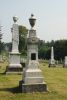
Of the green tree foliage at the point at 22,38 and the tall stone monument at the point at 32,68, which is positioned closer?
the tall stone monument at the point at 32,68

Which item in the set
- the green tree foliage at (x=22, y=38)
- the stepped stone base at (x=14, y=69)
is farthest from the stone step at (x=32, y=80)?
A: the green tree foliage at (x=22, y=38)

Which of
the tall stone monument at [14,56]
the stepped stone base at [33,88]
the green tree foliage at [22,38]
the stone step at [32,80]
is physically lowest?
the stepped stone base at [33,88]

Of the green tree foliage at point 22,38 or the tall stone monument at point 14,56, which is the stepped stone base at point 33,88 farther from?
the green tree foliage at point 22,38

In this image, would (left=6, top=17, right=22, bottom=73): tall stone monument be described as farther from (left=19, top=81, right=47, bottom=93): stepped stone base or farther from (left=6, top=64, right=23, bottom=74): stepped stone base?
(left=19, top=81, right=47, bottom=93): stepped stone base

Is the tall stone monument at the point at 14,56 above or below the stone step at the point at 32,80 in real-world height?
above

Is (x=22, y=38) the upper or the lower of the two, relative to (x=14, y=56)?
upper

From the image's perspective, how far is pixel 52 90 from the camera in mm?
15242

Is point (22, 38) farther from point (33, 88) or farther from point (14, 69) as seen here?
point (33, 88)

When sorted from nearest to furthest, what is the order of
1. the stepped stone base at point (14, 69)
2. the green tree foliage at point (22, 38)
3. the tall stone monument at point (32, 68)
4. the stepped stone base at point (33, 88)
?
the stepped stone base at point (33, 88)
the tall stone monument at point (32, 68)
the stepped stone base at point (14, 69)
the green tree foliage at point (22, 38)

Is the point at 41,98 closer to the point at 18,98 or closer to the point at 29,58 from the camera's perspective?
the point at 18,98

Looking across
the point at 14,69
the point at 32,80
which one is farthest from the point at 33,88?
the point at 14,69

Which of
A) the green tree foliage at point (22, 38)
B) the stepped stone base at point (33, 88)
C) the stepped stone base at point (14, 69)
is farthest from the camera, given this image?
the green tree foliage at point (22, 38)

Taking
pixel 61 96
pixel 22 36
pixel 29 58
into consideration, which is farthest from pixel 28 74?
pixel 22 36

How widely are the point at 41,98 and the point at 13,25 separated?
1296 centimetres
